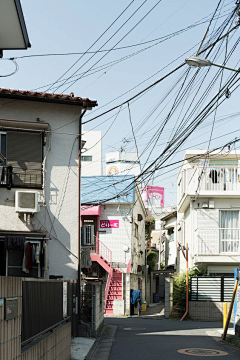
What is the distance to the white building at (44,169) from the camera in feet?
55.1

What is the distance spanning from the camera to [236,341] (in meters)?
14.7

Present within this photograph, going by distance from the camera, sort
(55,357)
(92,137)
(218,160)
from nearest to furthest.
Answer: (55,357), (218,160), (92,137)

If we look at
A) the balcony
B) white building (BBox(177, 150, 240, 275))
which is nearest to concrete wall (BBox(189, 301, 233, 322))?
white building (BBox(177, 150, 240, 275))

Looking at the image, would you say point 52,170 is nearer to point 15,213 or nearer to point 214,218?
point 15,213

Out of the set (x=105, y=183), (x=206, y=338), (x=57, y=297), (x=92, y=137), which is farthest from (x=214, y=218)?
(x=92, y=137)

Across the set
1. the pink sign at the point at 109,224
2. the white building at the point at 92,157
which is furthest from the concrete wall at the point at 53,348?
the white building at the point at 92,157

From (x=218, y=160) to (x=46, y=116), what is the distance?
15.1 meters

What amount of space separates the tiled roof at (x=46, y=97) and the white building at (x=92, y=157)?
39.0m

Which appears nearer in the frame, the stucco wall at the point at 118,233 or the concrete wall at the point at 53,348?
the concrete wall at the point at 53,348

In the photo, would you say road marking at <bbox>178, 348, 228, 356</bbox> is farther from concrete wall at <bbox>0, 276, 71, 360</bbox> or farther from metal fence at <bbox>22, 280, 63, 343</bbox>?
concrete wall at <bbox>0, 276, 71, 360</bbox>

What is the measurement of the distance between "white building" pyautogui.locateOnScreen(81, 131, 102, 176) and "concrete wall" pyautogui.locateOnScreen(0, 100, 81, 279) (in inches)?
1524

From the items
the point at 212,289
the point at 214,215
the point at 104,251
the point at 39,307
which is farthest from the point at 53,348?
the point at 104,251

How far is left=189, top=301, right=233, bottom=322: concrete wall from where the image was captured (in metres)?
25.1

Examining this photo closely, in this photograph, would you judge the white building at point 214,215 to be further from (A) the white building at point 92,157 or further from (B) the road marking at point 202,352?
(A) the white building at point 92,157
